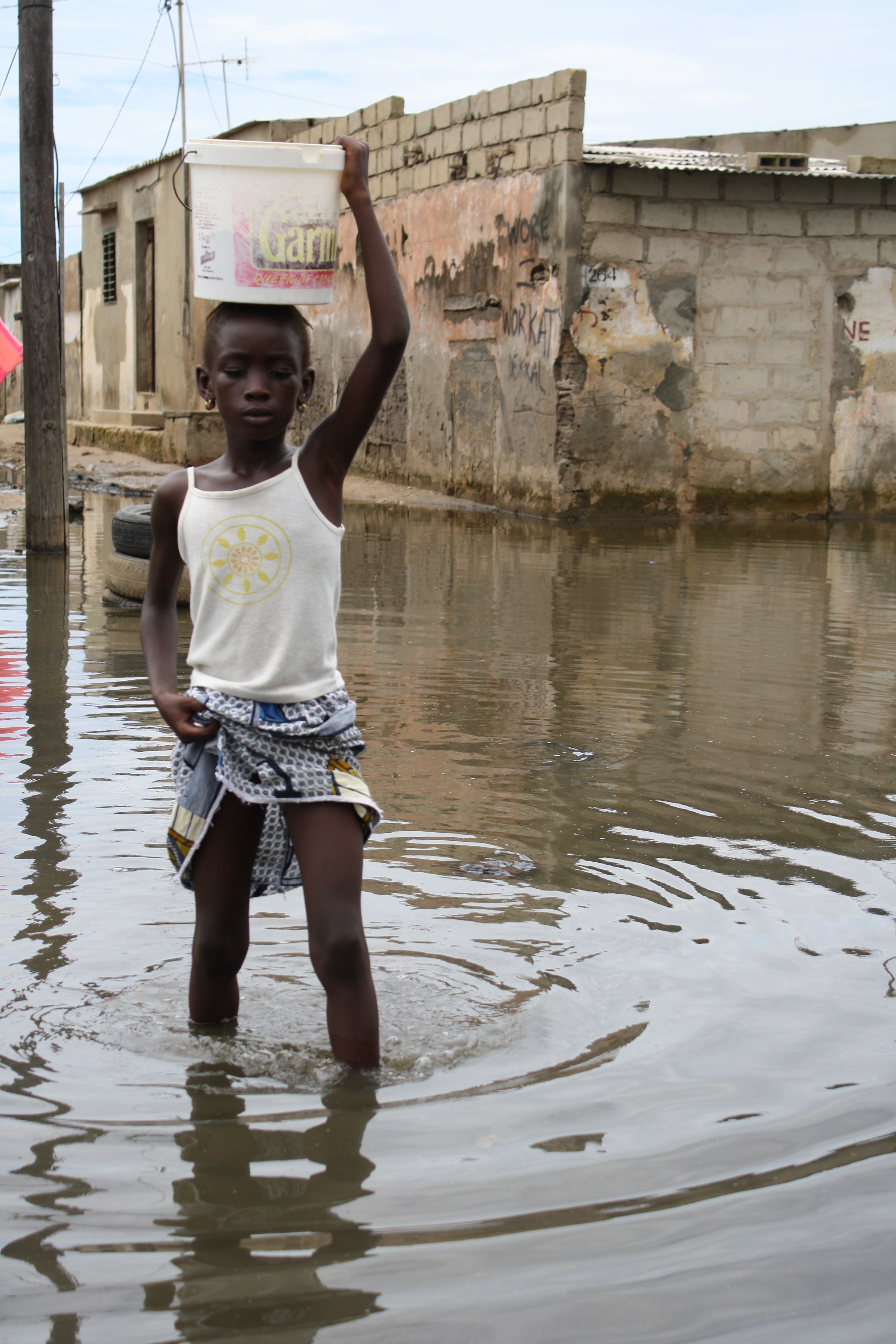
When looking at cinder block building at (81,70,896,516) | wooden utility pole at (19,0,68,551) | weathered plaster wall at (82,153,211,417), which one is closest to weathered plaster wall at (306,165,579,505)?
cinder block building at (81,70,896,516)

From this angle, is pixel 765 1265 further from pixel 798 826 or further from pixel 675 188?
pixel 675 188

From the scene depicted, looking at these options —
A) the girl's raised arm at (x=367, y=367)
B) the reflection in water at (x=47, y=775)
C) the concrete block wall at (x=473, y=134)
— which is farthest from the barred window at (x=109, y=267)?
the girl's raised arm at (x=367, y=367)

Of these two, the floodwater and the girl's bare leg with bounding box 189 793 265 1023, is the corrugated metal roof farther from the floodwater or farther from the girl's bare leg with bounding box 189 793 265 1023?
the girl's bare leg with bounding box 189 793 265 1023

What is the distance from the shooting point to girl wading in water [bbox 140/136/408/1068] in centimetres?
245

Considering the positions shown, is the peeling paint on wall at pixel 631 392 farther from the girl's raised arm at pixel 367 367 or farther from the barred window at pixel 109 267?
the barred window at pixel 109 267

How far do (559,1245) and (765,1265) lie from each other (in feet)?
0.93

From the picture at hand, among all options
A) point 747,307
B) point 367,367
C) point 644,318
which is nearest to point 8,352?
point 644,318

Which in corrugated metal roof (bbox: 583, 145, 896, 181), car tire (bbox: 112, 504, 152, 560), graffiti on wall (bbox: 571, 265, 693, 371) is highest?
corrugated metal roof (bbox: 583, 145, 896, 181)

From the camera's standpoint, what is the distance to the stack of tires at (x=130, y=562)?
8078 mm

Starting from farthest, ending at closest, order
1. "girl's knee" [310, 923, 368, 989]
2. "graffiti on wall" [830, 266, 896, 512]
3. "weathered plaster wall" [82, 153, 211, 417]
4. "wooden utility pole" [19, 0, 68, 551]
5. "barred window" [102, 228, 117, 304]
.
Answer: "barred window" [102, 228, 117, 304]
"weathered plaster wall" [82, 153, 211, 417]
"graffiti on wall" [830, 266, 896, 512]
"wooden utility pole" [19, 0, 68, 551]
"girl's knee" [310, 923, 368, 989]

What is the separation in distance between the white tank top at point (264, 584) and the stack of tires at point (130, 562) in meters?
5.58

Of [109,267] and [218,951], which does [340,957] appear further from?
[109,267]

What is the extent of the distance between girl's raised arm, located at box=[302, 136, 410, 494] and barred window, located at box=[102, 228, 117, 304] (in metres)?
26.7

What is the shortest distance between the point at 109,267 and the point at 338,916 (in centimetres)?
2763
